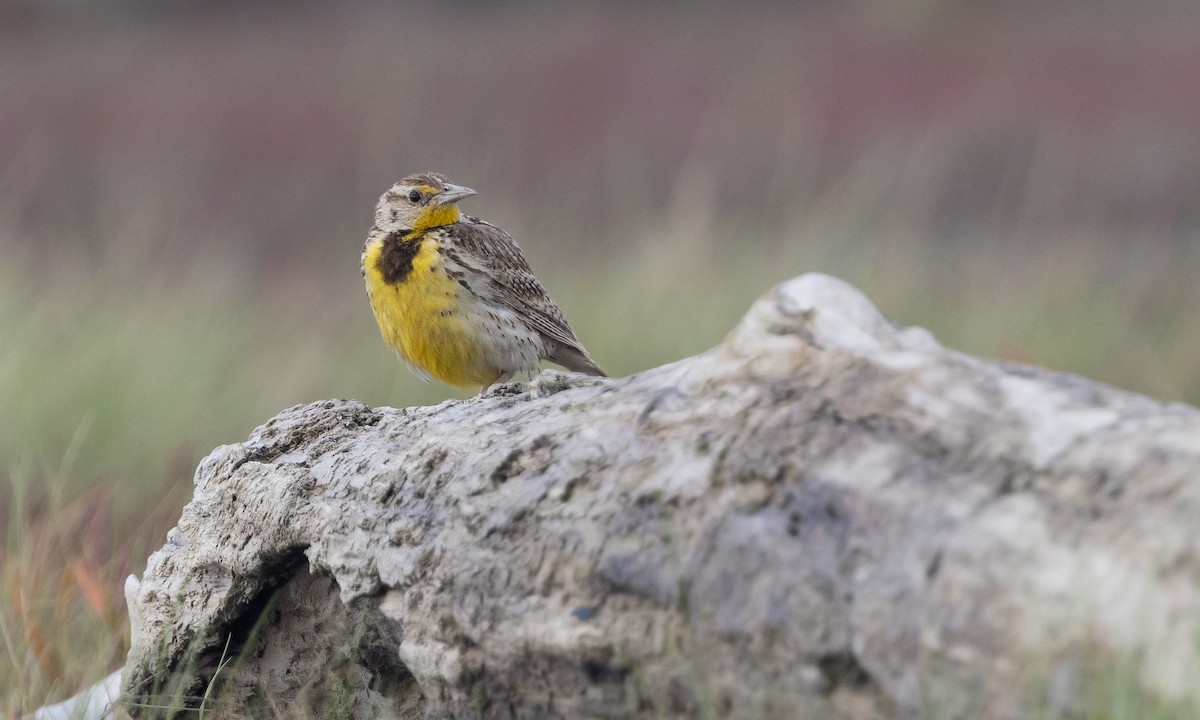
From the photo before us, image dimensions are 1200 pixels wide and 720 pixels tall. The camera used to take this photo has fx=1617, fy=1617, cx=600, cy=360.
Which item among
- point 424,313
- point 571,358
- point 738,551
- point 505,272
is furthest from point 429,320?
point 738,551

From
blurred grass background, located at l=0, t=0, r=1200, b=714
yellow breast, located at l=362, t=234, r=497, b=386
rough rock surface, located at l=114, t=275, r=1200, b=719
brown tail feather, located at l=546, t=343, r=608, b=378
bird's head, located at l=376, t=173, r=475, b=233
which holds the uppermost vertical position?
blurred grass background, located at l=0, t=0, r=1200, b=714

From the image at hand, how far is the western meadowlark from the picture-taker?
4.26 meters

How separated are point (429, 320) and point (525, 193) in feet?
33.6

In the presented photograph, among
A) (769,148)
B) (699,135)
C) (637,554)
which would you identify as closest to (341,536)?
(637,554)

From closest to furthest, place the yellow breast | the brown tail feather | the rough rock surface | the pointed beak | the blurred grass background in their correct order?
the rough rock surface
the yellow breast
the pointed beak
the brown tail feather
the blurred grass background

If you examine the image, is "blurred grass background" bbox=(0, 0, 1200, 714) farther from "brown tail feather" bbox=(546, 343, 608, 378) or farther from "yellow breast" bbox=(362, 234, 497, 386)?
"brown tail feather" bbox=(546, 343, 608, 378)

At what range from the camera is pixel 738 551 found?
2186mm

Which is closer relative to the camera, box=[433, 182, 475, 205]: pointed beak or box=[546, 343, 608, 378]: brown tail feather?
box=[433, 182, 475, 205]: pointed beak

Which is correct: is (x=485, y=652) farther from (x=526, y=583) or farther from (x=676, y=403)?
(x=676, y=403)

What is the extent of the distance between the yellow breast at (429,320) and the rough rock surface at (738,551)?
1417mm

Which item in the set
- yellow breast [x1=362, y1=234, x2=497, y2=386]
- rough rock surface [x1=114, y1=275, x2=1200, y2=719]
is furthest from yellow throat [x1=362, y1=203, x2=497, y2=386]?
rough rock surface [x1=114, y1=275, x2=1200, y2=719]

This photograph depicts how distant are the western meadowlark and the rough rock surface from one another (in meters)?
1.43

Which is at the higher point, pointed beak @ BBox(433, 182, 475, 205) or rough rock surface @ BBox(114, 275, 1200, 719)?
pointed beak @ BBox(433, 182, 475, 205)

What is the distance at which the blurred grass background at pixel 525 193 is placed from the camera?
209 inches
